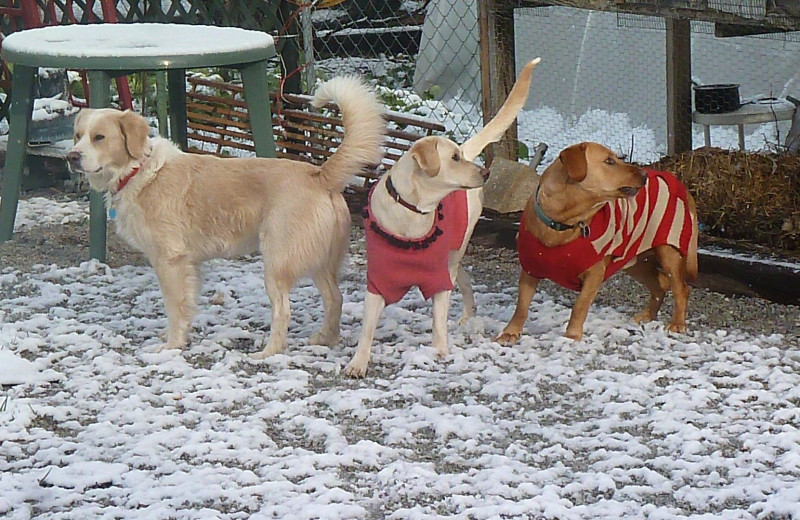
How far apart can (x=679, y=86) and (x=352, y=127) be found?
2.06 m

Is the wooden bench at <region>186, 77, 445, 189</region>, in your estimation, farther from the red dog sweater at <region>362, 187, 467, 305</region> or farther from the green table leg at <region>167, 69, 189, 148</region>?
the red dog sweater at <region>362, 187, 467, 305</region>

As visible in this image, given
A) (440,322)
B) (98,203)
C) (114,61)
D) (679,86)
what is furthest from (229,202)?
(679,86)

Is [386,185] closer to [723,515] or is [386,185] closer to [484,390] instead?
[484,390]

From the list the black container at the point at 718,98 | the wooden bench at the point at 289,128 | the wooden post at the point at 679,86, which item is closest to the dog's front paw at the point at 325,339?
the wooden bench at the point at 289,128

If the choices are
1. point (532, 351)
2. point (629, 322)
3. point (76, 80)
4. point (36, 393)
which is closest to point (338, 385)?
point (532, 351)

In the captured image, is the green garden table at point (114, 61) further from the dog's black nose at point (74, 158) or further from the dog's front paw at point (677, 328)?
the dog's front paw at point (677, 328)

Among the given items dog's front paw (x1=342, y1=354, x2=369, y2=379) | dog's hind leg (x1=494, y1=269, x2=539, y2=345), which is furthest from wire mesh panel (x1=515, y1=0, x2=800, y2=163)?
dog's front paw (x1=342, y1=354, x2=369, y2=379)

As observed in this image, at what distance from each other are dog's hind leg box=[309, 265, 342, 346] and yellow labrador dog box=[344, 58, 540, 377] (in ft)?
0.76

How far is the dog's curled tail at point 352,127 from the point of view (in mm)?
3465

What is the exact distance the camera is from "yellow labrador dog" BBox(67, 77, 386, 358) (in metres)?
3.49

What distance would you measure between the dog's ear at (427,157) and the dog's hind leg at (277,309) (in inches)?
24.8

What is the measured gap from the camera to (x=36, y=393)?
3266 mm

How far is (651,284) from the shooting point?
396cm

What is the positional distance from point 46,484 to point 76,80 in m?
5.39
